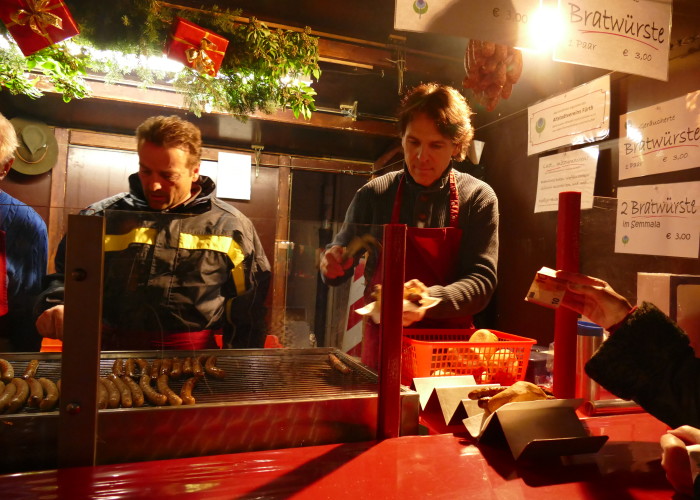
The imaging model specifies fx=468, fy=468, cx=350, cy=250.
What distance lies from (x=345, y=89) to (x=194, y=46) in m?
1.65

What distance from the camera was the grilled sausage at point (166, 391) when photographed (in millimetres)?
1065

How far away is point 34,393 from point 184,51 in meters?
2.22

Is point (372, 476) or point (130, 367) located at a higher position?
point (130, 367)

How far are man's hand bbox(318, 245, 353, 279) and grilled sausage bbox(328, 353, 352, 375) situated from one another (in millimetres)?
286

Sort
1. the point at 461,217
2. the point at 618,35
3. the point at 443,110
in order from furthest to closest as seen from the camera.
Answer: the point at 461,217 → the point at 443,110 → the point at 618,35

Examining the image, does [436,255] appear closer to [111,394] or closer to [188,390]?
[188,390]

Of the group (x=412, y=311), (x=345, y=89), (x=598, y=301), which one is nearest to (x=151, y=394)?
(x=412, y=311)

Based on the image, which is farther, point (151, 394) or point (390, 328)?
point (390, 328)

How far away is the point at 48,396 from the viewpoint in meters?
1.03

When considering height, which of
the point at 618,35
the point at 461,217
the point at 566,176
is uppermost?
the point at 618,35

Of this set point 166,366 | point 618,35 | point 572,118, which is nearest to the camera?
point 166,366

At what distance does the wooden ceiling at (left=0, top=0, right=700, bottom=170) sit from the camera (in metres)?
3.03

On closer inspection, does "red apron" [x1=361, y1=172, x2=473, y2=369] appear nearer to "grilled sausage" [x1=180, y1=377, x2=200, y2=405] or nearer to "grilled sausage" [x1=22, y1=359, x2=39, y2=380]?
"grilled sausage" [x1=180, y1=377, x2=200, y2=405]

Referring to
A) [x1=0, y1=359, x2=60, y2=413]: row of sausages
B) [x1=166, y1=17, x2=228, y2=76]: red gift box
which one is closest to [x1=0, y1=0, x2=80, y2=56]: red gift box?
[x1=166, y1=17, x2=228, y2=76]: red gift box
